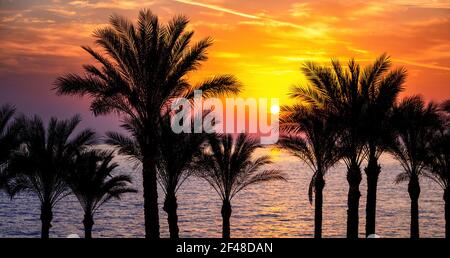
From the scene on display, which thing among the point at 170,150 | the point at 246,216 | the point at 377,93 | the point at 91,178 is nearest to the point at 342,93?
the point at 377,93

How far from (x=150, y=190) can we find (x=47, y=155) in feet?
25.3

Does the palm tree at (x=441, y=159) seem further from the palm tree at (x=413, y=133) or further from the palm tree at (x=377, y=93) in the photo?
the palm tree at (x=377, y=93)

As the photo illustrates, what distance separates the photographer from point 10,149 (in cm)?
2278

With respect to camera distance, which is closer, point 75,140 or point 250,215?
point 75,140

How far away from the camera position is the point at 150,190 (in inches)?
816

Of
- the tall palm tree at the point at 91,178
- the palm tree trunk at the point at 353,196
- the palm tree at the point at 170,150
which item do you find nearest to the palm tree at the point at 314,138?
the palm tree trunk at the point at 353,196

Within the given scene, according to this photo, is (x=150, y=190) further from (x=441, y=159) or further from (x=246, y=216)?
(x=246, y=216)

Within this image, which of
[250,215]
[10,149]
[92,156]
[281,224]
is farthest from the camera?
[250,215]

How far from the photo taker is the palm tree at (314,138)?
24109 millimetres

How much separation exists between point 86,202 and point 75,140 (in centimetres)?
379

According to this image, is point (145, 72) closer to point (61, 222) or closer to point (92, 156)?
point (92, 156)

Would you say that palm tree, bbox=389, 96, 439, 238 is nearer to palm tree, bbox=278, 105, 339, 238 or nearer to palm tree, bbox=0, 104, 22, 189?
palm tree, bbox=278, 105, 339, 238

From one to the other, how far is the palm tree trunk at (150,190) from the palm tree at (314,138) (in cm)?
602
